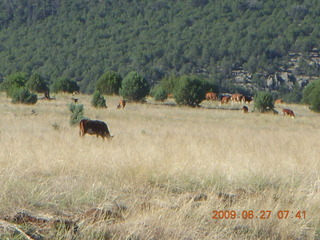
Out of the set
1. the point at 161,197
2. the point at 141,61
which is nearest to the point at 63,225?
the point at 161,197

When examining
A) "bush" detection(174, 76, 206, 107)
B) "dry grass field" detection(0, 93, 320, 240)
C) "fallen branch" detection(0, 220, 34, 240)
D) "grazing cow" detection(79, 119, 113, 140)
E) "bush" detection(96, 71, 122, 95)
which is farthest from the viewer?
"bush" detection(96, 71, 122, 95)

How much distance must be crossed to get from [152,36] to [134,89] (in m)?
57.7

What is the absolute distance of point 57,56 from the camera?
8681 cm

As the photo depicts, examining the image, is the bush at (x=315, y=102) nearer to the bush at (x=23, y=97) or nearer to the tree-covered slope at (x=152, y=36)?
the bush at (x=23, y=97)

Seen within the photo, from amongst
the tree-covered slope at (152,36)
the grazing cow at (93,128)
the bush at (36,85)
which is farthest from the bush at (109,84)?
the grazing cow at (93,128)

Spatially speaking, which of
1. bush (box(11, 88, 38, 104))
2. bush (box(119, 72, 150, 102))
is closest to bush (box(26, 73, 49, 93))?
bush (box(119, 72, 150, 102))

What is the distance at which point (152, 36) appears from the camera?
9644cm

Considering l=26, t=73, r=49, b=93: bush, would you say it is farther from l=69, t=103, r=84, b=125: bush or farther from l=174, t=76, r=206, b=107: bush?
l=69, t=103, r=84, b=125: bush

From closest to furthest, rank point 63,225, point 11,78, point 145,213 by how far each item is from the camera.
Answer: point 63,225 < point 145,213 < point 11,78

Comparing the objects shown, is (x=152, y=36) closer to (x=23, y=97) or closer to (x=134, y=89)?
(x=134, y=89)

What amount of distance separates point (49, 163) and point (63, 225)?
7.43 feet

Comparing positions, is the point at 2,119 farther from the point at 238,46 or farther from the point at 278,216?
the point at 238,46

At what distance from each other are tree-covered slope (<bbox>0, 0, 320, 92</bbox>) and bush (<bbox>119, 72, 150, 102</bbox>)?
103 feet

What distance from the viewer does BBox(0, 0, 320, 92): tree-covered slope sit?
82.8 metres
